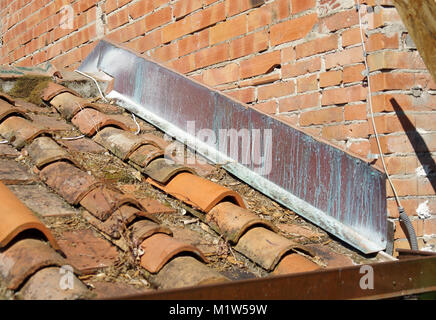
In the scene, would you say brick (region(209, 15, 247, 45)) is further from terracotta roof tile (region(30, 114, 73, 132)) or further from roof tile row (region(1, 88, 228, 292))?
roof tile row (region(1, 88, 228, 292))

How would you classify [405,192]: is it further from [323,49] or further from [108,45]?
[108,45]

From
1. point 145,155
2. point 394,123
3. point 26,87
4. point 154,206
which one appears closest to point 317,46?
point 394,123

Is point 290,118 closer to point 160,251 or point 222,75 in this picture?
point 222,75

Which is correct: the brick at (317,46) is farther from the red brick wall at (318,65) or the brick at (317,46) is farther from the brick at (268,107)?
the brick at (268,107)

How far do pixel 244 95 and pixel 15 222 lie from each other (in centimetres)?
197

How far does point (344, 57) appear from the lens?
109 inches

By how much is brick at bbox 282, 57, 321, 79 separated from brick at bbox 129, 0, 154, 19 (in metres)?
1.72

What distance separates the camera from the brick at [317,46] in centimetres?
285

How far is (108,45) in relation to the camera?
4668 mm

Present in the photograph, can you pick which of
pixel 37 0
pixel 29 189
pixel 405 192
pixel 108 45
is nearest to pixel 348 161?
pixel 405 192

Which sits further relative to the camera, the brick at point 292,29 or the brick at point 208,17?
the brick at point 208,17

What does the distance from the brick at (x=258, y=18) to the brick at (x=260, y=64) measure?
0.70 feet

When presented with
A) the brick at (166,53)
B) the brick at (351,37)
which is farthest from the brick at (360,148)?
the brick at (166,53)

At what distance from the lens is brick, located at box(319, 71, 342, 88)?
9.22 ft
